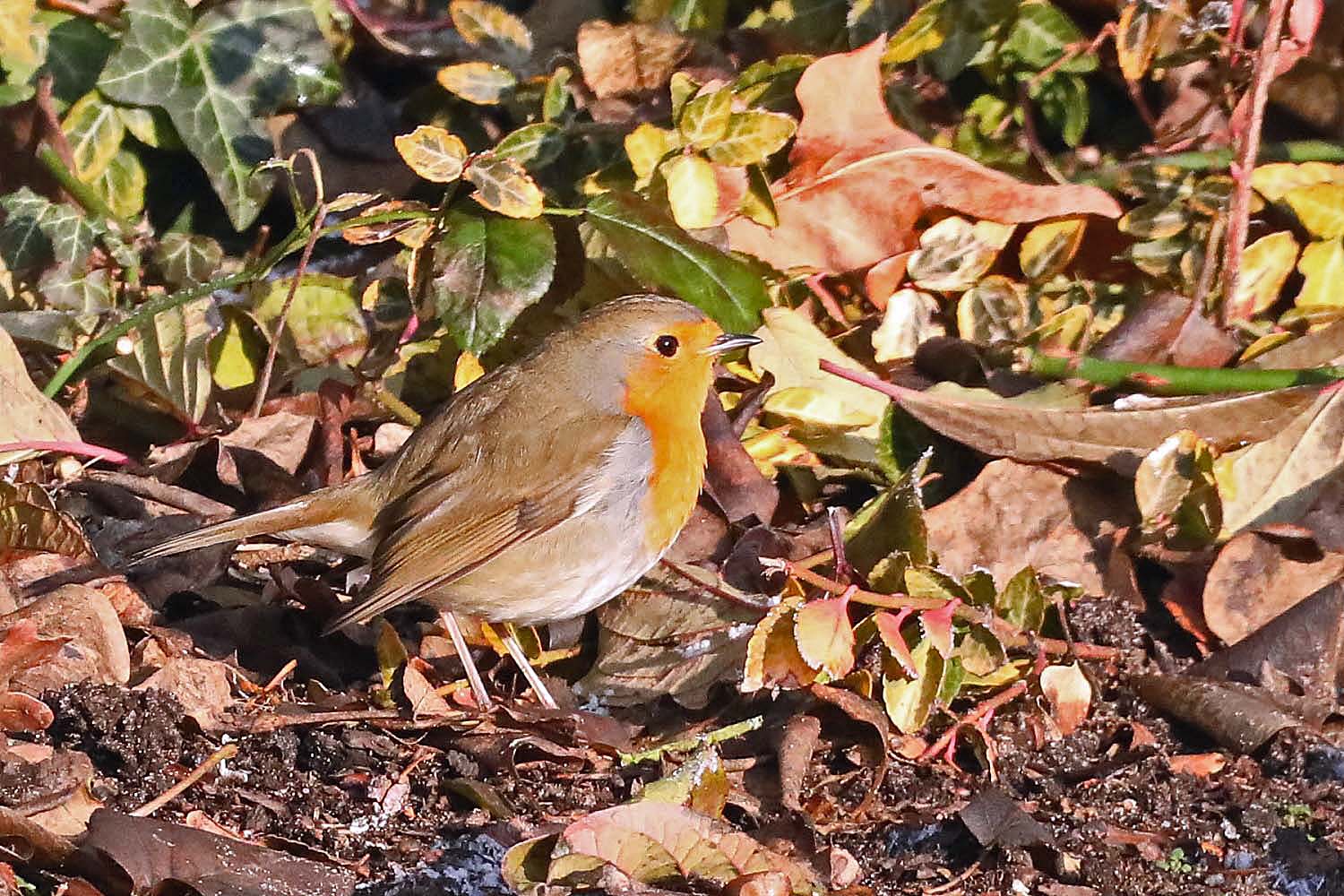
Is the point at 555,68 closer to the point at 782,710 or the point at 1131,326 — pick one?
the point at 1131,326

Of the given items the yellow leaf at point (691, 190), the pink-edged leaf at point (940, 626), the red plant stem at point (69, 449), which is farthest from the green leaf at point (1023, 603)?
the red plant stem at point (69, 449)

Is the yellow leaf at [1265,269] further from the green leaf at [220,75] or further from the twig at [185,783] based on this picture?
the twig at [185,783]

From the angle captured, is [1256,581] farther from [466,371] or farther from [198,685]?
[198,685]

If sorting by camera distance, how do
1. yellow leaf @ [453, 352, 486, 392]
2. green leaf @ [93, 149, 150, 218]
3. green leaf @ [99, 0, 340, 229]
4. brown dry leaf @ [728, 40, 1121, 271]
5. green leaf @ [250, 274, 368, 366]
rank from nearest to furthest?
yellow leaf @ [453, 352, 486, 392] → brown dry leaf @ [728, 40, 1121, 271] → green leaf @ [250, 274, 368, 366] → green leaf @ [99, 0, 340, 229] → green leaf @ [93, 149, 150, 218]

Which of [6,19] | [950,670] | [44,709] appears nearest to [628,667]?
[950,670]

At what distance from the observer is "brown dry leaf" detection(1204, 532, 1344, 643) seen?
11.6 feet

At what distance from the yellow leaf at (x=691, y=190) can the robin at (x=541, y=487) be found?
0.28m

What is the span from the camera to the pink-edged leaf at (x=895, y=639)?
299cm

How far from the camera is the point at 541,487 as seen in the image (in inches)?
140

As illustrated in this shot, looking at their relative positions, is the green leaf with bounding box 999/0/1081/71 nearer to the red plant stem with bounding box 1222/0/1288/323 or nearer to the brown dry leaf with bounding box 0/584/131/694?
the red plant stem with bounding box 1222/0/1288/323

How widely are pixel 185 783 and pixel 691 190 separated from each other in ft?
5.83

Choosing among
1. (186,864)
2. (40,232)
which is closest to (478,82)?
(40,232)

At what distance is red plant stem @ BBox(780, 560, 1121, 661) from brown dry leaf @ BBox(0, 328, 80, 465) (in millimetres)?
1749

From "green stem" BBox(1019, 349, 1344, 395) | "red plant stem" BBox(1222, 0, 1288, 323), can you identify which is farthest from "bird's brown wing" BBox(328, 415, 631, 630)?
"red plant stem" BBox(1222, 0, 1288, 323)
